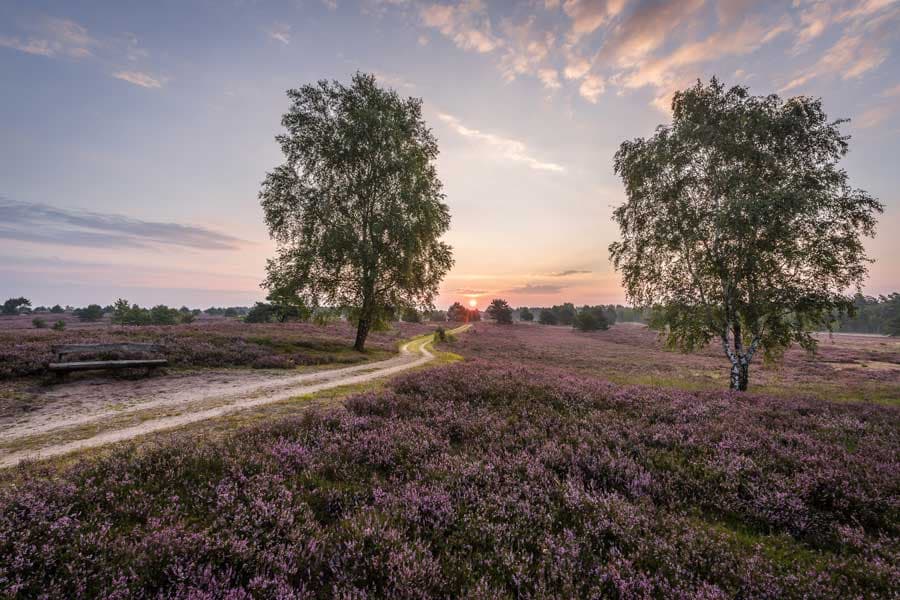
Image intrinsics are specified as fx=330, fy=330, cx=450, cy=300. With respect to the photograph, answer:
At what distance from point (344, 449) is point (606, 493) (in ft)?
13.9

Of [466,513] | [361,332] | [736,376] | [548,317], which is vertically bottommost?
[736,376]

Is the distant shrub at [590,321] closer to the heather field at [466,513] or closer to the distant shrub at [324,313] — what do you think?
the distant shrub at [324,313]

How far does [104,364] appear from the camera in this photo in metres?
12.1

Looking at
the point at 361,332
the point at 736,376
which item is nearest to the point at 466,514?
the point at 736,376

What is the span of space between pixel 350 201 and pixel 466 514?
22.9 metres

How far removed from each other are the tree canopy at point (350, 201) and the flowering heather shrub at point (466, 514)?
16.4m

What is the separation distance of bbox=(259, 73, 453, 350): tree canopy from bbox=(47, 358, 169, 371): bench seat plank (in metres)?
9.19

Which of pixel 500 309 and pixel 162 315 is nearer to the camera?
pixel 162 315

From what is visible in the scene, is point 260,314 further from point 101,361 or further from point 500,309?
point 500,309

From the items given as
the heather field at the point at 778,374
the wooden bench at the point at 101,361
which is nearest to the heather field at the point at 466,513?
the wooden bench at the point at 101,361

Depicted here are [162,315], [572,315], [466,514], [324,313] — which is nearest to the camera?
[466,514]

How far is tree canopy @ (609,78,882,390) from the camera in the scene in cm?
1430

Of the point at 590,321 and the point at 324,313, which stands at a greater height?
the point at 324,313

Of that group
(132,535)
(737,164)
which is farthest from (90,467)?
(737,164)
